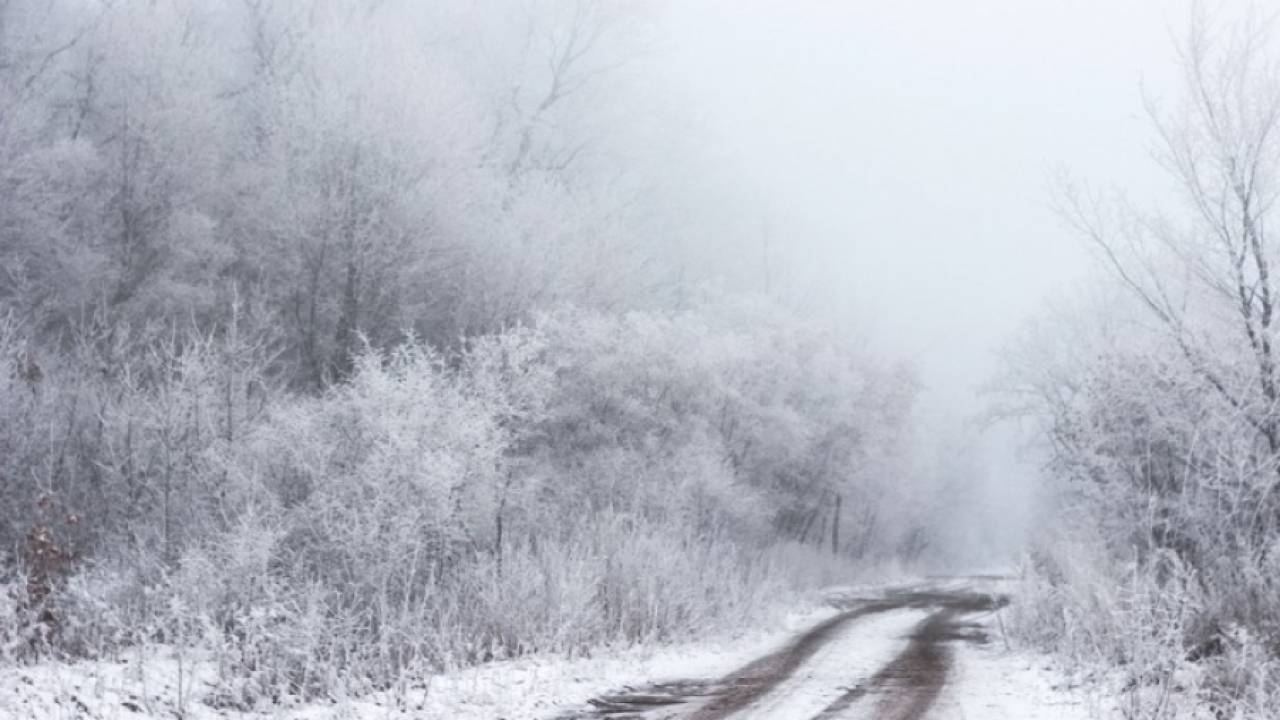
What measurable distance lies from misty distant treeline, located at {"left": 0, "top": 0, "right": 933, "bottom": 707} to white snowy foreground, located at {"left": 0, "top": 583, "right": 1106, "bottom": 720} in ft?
1.39

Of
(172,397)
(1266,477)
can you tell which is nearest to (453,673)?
(172,397)

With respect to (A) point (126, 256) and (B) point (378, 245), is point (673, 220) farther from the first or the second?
(A) point (126, 256)

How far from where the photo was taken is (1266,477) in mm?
12422

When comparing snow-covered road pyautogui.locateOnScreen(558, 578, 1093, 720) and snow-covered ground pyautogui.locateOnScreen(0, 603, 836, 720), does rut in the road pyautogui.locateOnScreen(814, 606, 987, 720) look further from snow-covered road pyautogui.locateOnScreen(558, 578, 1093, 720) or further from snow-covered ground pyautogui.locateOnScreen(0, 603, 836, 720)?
snow-covered ground pyautogui.locateOnScreen(0, 603, 836, 720)

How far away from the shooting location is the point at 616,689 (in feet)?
38.4

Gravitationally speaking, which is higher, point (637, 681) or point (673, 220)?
point (673, 220)

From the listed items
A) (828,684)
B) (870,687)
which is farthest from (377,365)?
(870,687)

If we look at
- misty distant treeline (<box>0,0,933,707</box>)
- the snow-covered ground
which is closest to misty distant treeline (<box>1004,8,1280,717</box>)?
the snow-covered ground

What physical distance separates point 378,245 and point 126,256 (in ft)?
21.2

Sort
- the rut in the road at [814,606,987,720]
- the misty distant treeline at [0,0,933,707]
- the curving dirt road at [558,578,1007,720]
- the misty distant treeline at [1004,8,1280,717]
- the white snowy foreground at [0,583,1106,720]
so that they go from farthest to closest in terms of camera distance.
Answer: the misty distant treeline at [0,0,933,707]
the misty distant treeline at [1004,8,1280,717]
the rut in the road at [814,606,987,720]
the curving dirt road at [558,578,1007,720]
the white snowy foreground at [0,583,1106,720]

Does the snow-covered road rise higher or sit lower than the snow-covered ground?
lower

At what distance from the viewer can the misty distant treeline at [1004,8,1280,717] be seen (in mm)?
11789

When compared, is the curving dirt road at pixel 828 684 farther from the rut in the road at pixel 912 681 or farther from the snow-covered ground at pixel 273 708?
the snow-covered ground at pixel 273 708

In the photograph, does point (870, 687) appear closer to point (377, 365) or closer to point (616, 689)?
point (616, 689)
